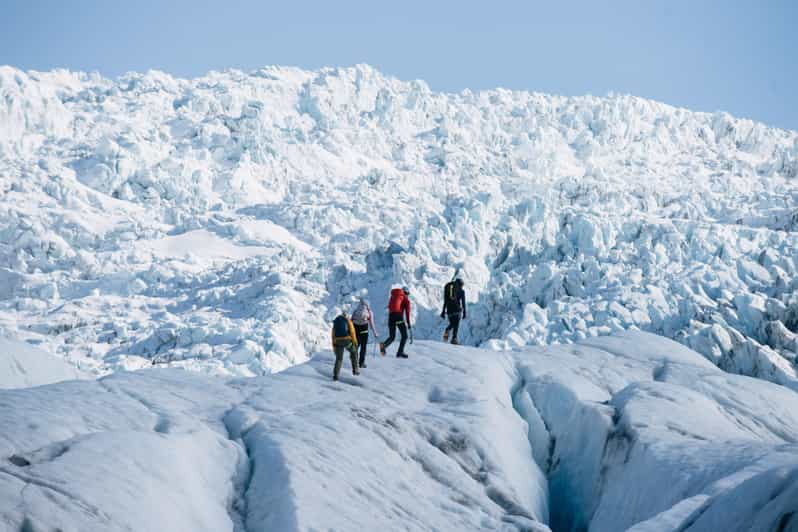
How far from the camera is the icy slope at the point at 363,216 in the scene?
49.7 m

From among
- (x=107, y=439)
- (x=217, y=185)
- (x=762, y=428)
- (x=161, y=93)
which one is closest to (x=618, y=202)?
(x=217, y=185)

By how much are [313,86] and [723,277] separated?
4930 inches

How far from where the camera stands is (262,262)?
86.1 m

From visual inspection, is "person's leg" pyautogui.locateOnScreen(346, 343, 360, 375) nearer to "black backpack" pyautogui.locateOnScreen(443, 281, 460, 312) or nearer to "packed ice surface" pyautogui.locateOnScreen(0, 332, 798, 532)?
"packed ice surface" pyautogui.locateOnScreen(0, 332, 798, 532)

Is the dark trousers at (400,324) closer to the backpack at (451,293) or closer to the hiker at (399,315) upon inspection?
the hiker at (399,315)

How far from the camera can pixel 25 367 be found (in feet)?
41.1

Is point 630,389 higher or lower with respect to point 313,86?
lower

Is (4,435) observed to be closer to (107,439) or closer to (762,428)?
(107,439)

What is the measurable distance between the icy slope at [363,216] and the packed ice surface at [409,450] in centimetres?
2513

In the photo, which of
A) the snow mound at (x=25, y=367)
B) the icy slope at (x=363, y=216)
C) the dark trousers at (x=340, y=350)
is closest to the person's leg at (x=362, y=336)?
the dark trousers at (x=340, y=350)

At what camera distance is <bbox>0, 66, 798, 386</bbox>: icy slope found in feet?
163

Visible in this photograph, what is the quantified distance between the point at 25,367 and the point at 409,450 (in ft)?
26.7

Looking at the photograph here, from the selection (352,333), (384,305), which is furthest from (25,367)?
(384,305)

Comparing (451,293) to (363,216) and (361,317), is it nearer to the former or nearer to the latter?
(361,317)
